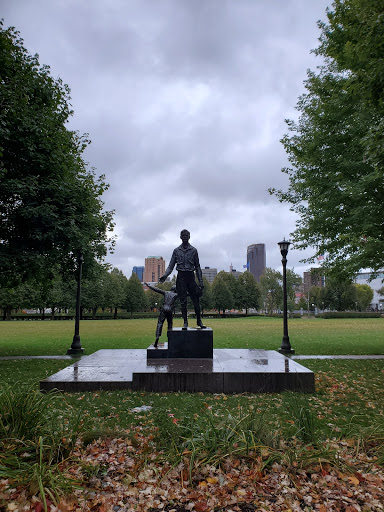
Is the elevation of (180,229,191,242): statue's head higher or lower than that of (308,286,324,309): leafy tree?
higher

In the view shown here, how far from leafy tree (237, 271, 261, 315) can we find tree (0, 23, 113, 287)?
60.6 metres

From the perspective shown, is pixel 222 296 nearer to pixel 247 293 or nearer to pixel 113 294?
pixel 247 293

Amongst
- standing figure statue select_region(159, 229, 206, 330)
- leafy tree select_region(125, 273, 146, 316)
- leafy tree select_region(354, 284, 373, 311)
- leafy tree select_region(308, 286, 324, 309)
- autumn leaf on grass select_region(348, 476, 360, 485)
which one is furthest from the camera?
leafy tree select_region(354, 284, 373, 311)

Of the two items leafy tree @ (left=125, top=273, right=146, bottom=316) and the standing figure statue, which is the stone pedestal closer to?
the standing figure statue

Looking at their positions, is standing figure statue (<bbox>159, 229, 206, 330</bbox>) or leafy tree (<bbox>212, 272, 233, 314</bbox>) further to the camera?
leafy tree (<bbox>212, 272, 233, 314</bbox>)

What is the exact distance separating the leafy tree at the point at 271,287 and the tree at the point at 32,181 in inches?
2657

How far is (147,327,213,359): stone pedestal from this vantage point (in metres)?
9.68

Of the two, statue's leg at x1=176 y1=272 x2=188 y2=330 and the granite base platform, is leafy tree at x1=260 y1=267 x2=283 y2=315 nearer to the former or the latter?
statue's leg at x1=176 y1=272 x2=188 y2=330

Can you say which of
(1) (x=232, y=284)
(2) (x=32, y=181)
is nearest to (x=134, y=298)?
(1) (x=232, y=284)

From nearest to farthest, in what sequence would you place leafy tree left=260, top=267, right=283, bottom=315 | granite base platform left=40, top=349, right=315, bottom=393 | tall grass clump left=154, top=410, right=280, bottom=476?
tall grass clump left=154, top=410, right=280, bottom=476 → granite base platform left=40, top=349, right=315, bottom=393 → leafy tree left=260, top=267, right=283, bottom=315

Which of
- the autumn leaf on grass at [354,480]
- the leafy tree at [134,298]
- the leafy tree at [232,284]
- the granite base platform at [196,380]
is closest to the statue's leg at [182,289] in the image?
the granite base platform at [196,380]

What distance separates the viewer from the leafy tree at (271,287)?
7562 centimetres

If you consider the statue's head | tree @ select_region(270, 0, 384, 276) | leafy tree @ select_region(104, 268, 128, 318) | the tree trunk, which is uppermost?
tree @ select_region(270, 0, 384, 276)

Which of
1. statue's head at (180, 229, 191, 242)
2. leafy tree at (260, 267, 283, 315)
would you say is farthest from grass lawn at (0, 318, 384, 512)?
leafy tree at (260, 267, 283, 315)
